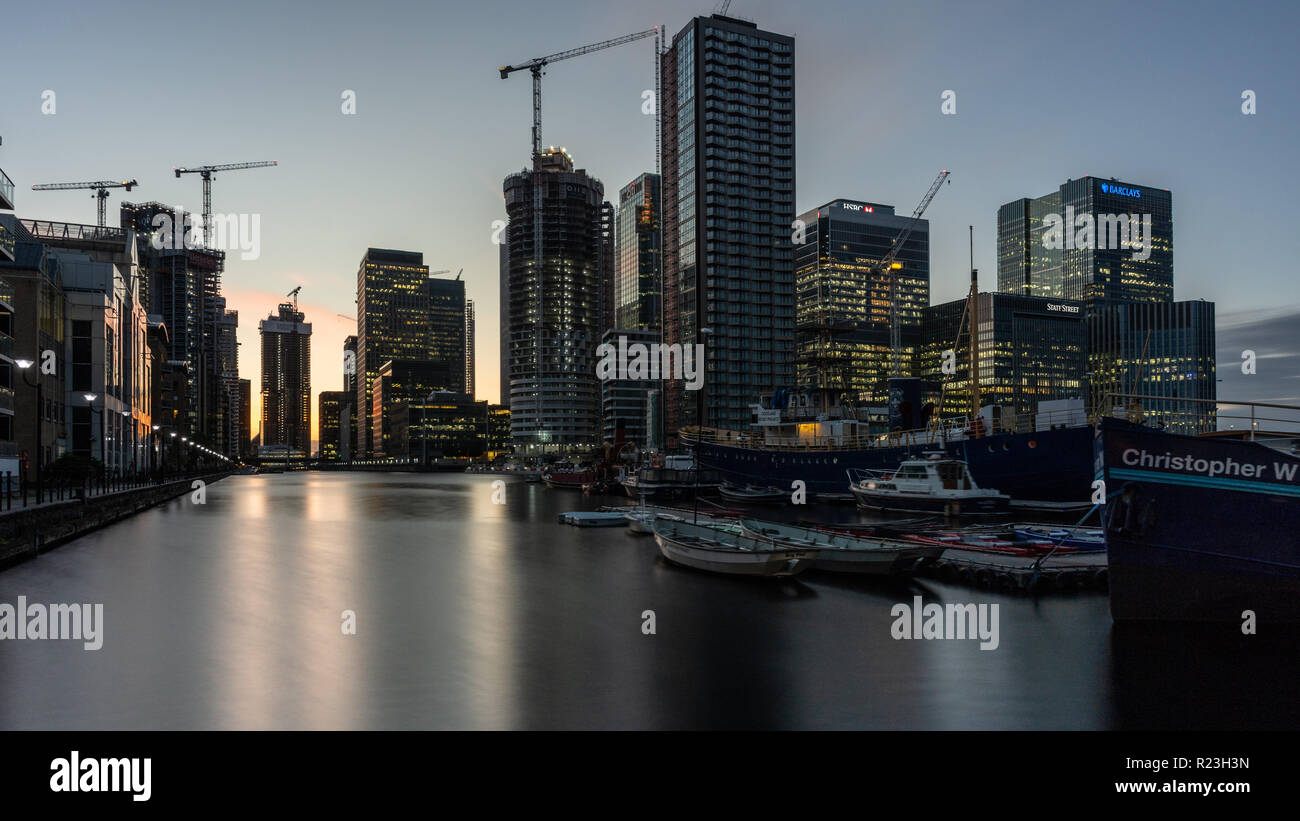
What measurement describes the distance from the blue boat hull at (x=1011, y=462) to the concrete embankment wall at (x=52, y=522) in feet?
184

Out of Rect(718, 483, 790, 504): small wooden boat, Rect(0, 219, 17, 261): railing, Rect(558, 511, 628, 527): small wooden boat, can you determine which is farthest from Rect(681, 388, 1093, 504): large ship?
Rect(0, 219, 17, 261): railing

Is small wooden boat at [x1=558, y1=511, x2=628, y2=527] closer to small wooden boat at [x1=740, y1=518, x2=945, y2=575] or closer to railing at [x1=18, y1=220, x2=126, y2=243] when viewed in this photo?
small wooden boat at [x1=740, y1=518, x2=945, y2=575]

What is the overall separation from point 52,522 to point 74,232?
104m

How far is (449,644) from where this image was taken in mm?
22344

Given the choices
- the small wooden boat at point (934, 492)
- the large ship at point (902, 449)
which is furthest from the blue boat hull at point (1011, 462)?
the small wooden boat at point (934, 492)

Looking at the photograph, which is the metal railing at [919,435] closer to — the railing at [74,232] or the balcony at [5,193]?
the balcony at [5,193]

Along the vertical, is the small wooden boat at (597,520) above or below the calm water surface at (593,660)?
below

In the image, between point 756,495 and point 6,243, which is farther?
point 756,495

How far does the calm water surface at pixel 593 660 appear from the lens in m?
15.8

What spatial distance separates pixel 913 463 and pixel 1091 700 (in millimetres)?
A: 41239

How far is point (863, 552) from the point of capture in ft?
99.2

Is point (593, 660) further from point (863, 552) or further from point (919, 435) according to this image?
point (919, 435)

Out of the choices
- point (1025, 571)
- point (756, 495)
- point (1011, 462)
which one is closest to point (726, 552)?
point (1025, 571)
